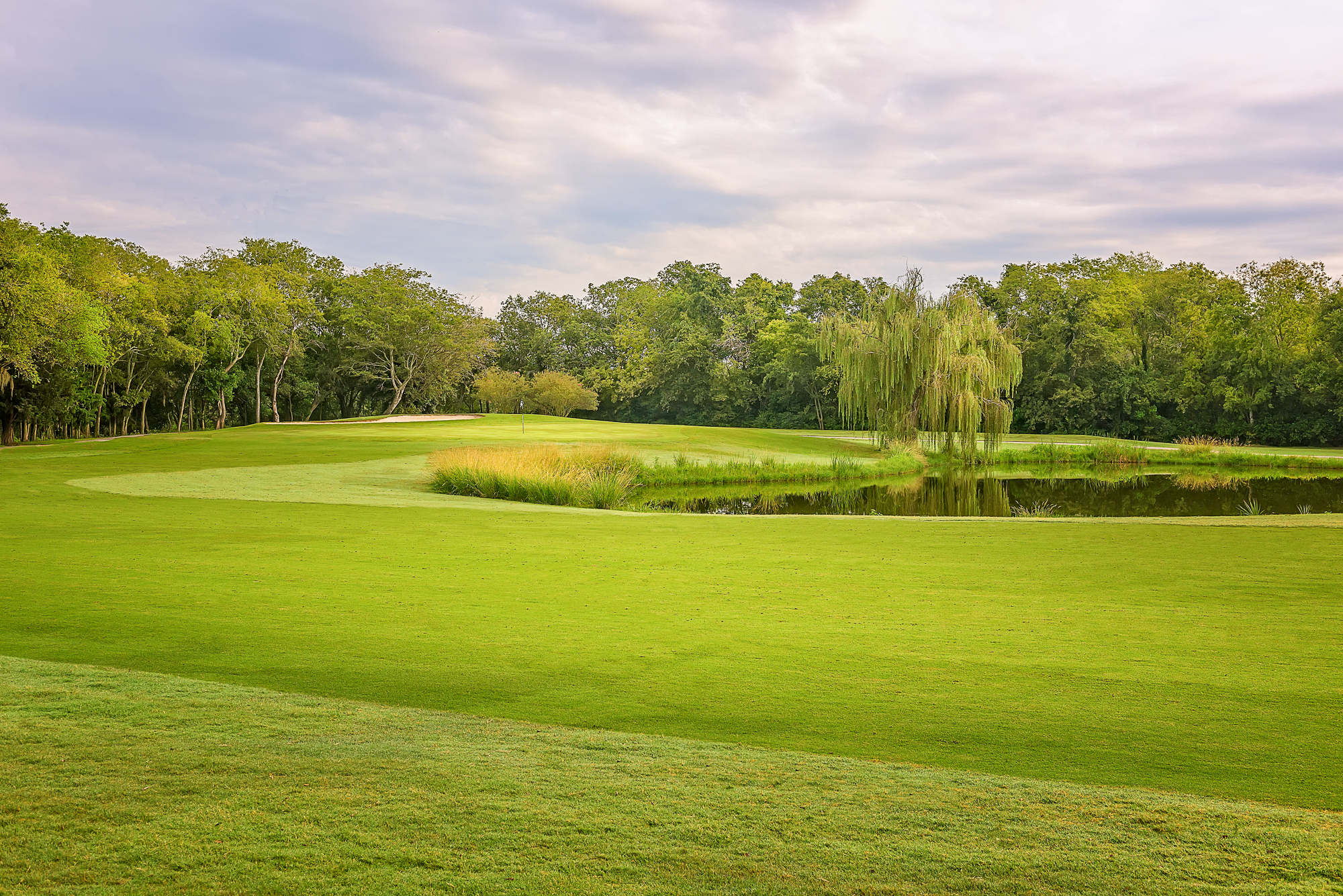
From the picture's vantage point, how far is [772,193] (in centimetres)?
5747

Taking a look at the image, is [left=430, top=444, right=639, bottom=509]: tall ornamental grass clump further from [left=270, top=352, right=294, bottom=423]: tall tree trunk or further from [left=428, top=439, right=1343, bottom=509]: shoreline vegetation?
[left=270, top=352, right=294, bottom=423]: tall tree trunk

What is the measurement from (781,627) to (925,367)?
30105 mm

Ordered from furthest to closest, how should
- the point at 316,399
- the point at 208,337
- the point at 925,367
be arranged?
1. the point at 316,399
2. the point at 208,337
3. the point at 925,367

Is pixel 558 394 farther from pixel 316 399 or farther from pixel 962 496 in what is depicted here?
pixel 962 496

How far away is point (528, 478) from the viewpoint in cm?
2264

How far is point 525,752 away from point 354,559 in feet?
24.6

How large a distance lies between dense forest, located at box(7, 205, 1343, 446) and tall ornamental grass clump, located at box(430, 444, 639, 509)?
58.4 ft

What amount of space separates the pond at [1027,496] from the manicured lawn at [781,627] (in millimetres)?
8622

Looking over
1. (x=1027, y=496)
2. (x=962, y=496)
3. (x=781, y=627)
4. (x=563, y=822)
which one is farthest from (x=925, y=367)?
(x=563, y=822)

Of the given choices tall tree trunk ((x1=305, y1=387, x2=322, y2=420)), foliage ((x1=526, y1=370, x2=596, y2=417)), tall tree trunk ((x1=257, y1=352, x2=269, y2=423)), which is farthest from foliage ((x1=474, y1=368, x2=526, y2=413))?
tall tree trunk ((x1=257, y1=352, x2=269, y2=423))

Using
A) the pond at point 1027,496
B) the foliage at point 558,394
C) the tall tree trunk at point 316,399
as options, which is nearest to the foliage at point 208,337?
the tall tree trunk at point 316,399

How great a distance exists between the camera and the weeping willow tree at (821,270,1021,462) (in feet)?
116

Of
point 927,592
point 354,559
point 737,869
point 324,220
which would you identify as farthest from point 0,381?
point 737,869

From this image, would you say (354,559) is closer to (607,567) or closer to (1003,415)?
(607,567)
